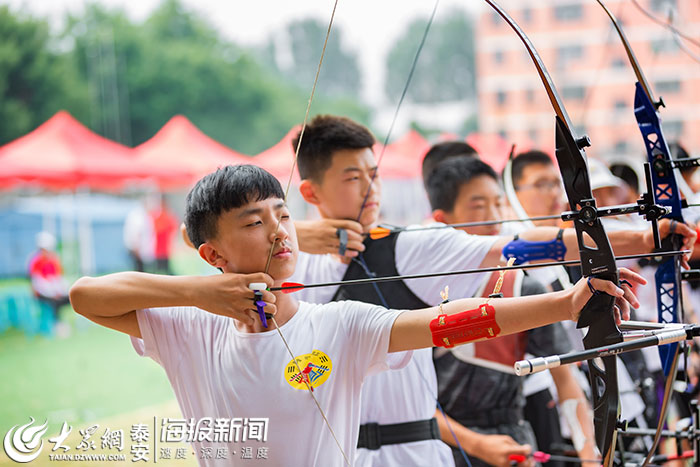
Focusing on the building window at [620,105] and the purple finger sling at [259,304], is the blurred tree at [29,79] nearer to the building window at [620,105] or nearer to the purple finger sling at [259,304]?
the building window at [620,105]

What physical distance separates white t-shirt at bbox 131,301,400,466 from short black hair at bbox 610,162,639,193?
3197 millimetres

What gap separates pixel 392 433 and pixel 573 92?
120 ft

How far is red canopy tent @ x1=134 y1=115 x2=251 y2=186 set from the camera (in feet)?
31.1

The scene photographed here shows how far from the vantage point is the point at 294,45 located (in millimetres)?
46000

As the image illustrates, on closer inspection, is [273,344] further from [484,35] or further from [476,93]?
[476,93]

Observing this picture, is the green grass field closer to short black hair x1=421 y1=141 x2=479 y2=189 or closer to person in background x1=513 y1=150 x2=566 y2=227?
short black hair x1=421 y1=141 x2=479 y2=189

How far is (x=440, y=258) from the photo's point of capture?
201 cm

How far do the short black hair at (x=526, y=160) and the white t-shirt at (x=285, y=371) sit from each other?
6.02ft

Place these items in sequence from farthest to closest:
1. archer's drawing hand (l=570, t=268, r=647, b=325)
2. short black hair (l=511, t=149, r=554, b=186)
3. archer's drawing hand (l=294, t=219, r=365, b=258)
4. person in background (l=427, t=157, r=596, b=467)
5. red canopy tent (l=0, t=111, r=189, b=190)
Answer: red canopy tent (l=0, t=111, r=189, b=190), short black hair (l=511, t=149, r=554, b=186), person in background (l=427, t=157, r=596, b=467), archer's drawing hand (l=294, t=219, r=365, b=258), archer's drawing hand (l=570, t=268, r=647, b=325)

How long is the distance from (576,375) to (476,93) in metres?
37.8

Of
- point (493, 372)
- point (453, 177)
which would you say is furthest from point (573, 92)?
point (493, 372)

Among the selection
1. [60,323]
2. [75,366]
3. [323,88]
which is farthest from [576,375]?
[323,88]

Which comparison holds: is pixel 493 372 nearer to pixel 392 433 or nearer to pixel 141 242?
pixel 392 433
